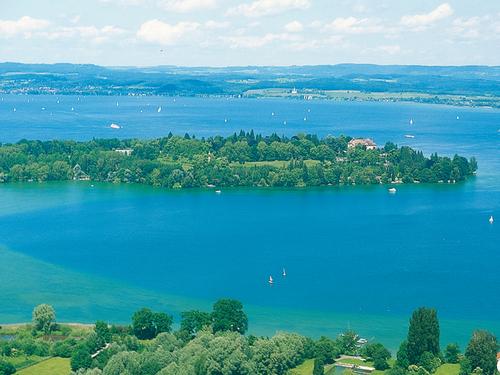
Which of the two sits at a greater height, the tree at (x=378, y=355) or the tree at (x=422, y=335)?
the tree at (x=422, y=335)

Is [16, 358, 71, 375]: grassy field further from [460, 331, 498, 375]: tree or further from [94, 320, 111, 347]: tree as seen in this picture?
[460, 331, 498, 375]: tree

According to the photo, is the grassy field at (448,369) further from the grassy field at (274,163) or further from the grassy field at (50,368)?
the grassy field at (274,163)

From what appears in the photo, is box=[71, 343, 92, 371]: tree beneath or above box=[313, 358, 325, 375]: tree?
beneath

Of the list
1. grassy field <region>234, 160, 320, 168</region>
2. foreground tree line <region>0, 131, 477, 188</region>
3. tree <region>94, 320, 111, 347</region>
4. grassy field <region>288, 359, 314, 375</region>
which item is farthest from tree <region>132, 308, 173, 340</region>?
grassy field <region>234, 160, 320, 168</region>

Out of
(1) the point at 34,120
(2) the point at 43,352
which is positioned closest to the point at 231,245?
(2) the point at 43,352

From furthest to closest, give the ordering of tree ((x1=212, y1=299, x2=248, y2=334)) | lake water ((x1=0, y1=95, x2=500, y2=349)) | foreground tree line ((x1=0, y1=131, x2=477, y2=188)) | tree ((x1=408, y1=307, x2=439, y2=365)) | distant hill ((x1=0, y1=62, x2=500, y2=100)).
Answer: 1. distant hill ((x1=0, y1=62, x2=500, y2=100))
2. foreground tree line ((x1=0, y1=131, x2=477, y2=188))
3. lake water ((x1=0, y1=95, x2=500, y2=349))
4. tree ((x1=212, y1=299, x2=248, y2=334))
5. tree ((x1=408, y1=307, x2=439, y2=365))

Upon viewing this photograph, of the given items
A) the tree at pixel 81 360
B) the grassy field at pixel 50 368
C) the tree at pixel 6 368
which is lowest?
the grassy field at pixel 50 368

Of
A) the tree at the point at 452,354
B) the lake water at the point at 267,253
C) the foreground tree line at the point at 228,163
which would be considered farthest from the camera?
the foreground tree line at the point at 228,163

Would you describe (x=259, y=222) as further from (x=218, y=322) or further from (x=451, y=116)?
(x=451, y=116)

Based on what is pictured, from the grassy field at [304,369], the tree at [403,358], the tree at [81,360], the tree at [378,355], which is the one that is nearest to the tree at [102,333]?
the tree at [81,360]
